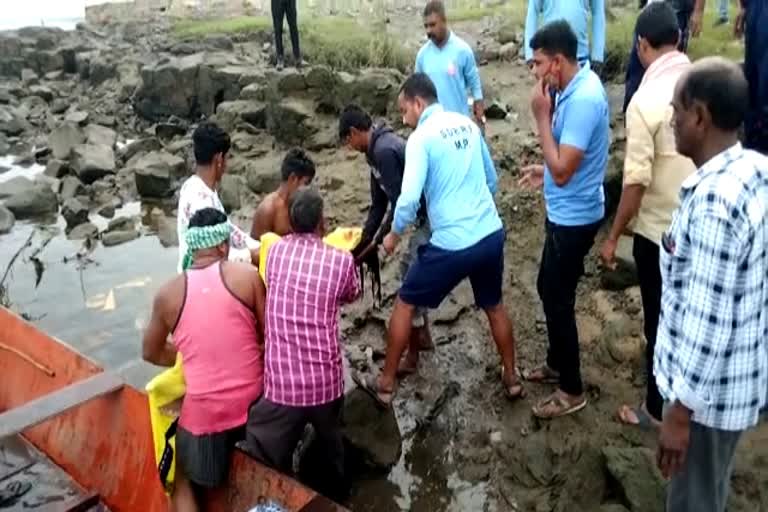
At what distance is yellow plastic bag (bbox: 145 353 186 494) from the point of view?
3.34m

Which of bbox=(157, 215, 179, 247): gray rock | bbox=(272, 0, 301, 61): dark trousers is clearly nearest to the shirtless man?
bbox=(157, 215, 179, 247): gray rock

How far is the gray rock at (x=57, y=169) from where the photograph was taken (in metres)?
11.2

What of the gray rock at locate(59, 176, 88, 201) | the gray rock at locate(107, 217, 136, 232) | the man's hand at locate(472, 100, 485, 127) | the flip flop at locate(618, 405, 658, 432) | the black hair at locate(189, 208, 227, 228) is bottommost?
the gray rock at locate(107, 217, 136, 232)

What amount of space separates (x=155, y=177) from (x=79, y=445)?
6.21m

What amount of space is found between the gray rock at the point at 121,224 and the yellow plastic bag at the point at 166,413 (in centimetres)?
635

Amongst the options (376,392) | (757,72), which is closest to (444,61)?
(757,72)

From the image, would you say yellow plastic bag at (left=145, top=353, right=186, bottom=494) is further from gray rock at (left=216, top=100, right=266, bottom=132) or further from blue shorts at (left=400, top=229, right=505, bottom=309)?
gray rock at (left=216, top=100, right=266, bottom=132)

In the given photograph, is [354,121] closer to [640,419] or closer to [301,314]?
[301,314]

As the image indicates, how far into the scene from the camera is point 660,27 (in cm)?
334

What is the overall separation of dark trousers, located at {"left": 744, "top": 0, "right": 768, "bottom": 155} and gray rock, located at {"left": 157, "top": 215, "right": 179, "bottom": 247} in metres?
6.82

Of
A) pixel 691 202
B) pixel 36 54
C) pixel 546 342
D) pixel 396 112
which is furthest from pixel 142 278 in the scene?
pixel 36 54

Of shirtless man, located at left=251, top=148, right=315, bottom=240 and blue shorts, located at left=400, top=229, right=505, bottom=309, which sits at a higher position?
shirtless man, located at left=251, top=148, right=315, bottom=240

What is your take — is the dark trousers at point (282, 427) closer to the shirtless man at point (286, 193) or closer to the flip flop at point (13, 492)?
the shirtless man at point (286, 193)

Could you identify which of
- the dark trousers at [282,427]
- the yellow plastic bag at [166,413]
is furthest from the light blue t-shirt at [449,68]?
the yellow plastic bag at [166,413]
